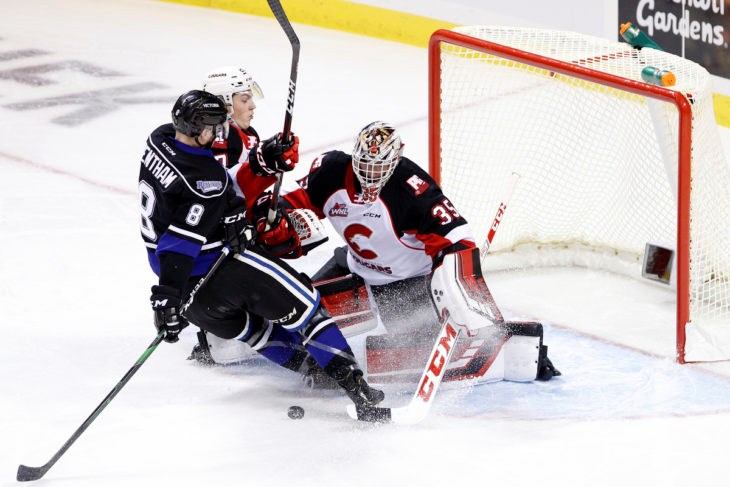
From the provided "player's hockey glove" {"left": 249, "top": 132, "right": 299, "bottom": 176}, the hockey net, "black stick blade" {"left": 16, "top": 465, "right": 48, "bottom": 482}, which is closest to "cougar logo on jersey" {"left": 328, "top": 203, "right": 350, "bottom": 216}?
"player's hockey glove" {"left": 249, "top": 132, "right": 299, "bottom": 176}

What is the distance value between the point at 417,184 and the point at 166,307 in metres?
0.84

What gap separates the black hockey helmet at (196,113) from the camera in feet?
10.5

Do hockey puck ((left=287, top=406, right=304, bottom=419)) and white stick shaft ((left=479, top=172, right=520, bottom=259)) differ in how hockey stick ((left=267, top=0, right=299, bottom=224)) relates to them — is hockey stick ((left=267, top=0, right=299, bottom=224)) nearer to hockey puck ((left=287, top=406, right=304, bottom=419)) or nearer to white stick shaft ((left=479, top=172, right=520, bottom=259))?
hockey puck ((left=287, top=406, right=304, bottom=419))

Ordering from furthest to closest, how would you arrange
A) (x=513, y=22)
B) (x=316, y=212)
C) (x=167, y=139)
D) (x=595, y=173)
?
1. (x=513, y=22)
2. (x=595, y=173)
3. (x=316, y=212)
4. (x=167, y=139)

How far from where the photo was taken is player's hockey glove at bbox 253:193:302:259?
3.68 metres

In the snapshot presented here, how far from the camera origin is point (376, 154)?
3406 mm

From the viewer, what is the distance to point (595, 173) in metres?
4.47

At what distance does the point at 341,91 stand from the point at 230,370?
3034 mm

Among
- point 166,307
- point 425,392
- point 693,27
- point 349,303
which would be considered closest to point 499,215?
point 349,303

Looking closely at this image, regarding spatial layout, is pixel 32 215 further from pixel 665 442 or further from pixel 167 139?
pixel 665 442

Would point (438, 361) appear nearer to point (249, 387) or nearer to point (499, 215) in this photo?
point (249, 387)

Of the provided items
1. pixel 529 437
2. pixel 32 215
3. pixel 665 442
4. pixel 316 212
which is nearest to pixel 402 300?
pixel 316 212

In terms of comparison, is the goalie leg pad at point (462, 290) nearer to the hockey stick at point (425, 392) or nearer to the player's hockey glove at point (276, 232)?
the hockey stick at point (425, 392)

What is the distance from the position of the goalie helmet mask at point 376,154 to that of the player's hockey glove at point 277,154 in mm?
171
